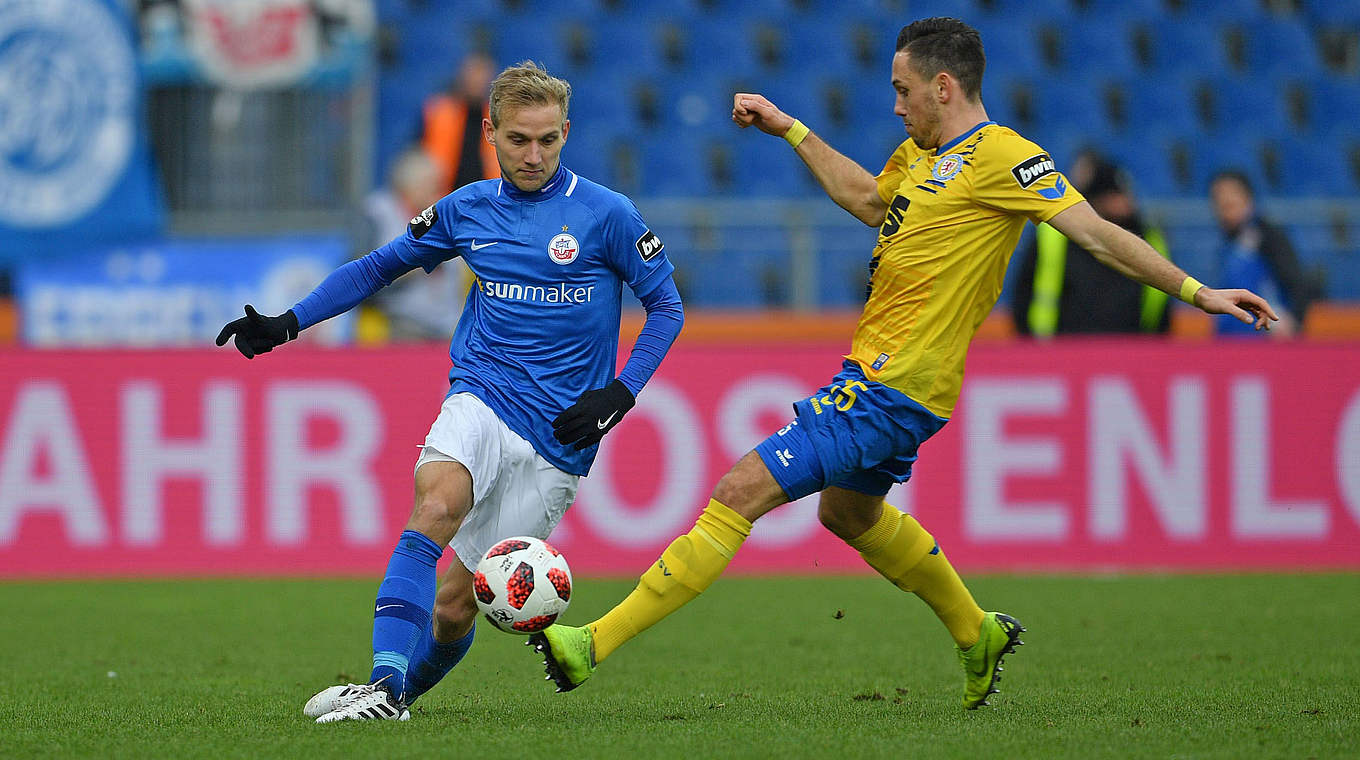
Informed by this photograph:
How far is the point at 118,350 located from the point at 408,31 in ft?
19.4

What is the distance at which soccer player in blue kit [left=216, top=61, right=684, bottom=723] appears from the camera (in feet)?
16.4

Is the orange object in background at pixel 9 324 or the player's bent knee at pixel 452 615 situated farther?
the orange object in background at pixel 9 324

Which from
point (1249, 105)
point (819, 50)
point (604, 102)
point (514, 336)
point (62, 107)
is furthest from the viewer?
point (1249, 105)

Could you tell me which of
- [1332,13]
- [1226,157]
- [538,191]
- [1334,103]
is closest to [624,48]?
[1226,157]

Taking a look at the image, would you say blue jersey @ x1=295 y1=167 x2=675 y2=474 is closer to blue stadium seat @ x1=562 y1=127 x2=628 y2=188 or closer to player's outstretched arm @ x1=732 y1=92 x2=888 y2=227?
player's outstretched arm @ x1=732 y1=92 x2=888 y2=227

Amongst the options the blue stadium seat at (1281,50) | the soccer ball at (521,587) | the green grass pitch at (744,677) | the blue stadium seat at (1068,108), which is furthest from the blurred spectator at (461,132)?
the blue stadium seat at (1281,50)

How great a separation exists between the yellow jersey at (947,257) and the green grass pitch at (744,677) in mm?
1126

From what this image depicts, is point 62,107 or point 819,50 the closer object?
point 62,107

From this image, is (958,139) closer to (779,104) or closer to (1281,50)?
(779,104)

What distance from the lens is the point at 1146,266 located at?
4.94 meters

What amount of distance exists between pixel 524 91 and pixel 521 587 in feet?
4.98

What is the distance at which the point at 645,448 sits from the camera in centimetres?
1006

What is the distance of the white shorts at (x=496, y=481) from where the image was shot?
198 inches

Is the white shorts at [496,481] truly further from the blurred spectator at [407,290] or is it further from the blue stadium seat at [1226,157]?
the blue stadium seat at [1226,157]
